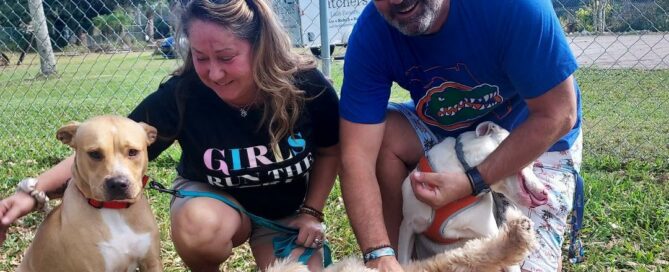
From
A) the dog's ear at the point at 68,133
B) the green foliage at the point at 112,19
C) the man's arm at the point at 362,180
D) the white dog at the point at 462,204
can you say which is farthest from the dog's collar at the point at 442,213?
the green foliage at the point at 112,19

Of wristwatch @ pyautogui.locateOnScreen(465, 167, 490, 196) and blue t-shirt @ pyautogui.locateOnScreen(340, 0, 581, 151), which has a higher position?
blue t-shirt @ pyautogui.locateOnScreen(340, 0, 581, 151)

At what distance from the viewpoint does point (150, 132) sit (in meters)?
2.41

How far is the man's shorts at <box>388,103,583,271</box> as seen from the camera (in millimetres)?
→ 2496

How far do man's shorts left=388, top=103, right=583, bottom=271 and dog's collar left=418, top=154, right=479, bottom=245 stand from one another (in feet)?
0.87

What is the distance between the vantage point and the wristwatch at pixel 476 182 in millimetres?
2334

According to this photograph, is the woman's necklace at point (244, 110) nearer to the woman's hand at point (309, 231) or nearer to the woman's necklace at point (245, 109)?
the woman's necklace at point (245, 109)

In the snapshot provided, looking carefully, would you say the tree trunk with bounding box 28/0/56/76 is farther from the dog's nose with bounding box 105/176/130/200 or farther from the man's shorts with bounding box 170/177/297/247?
the dog's nose with bounding box 105/176/130/200

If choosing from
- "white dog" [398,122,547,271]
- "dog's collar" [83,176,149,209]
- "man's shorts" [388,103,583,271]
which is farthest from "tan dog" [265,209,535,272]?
"dog's collar" [83,176,149,209]

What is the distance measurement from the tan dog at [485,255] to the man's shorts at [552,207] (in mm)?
464

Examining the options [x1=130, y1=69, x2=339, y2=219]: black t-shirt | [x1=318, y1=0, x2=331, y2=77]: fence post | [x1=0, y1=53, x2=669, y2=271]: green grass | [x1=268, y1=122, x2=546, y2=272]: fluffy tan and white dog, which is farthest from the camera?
[x1=318, y1=0, x2=331, y2=77]: fence post

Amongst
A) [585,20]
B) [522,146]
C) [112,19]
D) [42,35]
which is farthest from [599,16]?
[112,19]

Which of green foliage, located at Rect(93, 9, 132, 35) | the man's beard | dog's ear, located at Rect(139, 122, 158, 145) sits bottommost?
green foliage, located at Rect(93, 9, 132, 35)

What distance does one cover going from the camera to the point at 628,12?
7086 millimetres

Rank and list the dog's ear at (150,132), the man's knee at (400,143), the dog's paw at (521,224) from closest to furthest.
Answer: the dog's paw at (521,224), the dog's ear at (150,132), the man's knee at (400,143)
